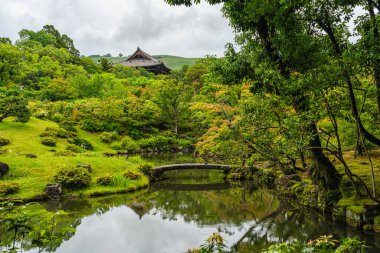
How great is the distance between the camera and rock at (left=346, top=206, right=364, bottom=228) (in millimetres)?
11466

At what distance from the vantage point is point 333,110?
33.1 ft

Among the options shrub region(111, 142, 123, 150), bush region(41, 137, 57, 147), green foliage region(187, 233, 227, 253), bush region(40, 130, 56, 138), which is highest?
bush region(40, 130, 56, 138)

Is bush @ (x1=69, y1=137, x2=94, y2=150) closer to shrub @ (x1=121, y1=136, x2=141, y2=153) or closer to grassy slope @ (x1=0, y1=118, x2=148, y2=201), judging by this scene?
grassy slope @ (x1=0, y1=118, x2=148, y2=201)

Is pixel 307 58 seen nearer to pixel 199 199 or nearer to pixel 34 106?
pixel 199 199

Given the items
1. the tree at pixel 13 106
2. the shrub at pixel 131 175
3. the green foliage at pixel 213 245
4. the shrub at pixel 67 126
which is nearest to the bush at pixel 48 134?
the tree at pixel 13 106

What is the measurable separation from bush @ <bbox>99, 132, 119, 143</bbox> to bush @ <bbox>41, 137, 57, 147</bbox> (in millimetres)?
8076

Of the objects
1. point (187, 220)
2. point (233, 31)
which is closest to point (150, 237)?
point (187, 220)

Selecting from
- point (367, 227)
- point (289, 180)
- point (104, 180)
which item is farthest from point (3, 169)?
point (367, 227)

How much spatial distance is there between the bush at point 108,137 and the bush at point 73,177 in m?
15.7

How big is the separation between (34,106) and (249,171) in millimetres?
25007

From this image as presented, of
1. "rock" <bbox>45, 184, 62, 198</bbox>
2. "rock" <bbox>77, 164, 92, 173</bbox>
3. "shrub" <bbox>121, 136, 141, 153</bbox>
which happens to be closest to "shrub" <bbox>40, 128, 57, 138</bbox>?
"shrub" <bbox>121, 136, 141, 153</bbox>

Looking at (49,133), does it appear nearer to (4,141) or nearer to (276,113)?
(4,141)

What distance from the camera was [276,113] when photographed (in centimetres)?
1440

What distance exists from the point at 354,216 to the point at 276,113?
5056 mm
